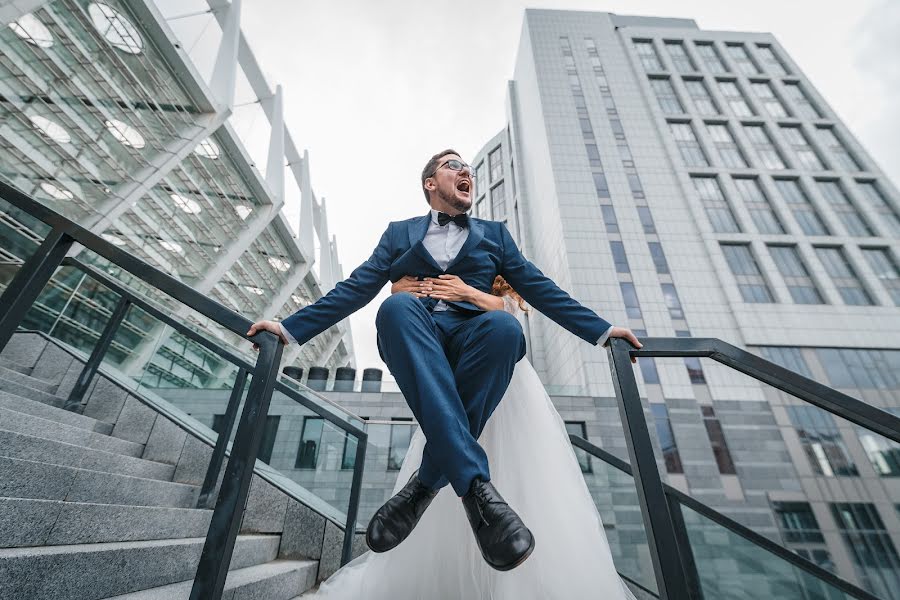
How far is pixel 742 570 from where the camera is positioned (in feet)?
9.00

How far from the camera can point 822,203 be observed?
21.7 meters

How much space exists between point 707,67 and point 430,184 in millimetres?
34930

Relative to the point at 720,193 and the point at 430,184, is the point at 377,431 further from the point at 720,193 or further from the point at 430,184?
the point at 720,193

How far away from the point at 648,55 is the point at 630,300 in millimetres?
20480

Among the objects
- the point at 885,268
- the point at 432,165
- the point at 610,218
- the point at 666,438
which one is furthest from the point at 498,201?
the point at 432,165

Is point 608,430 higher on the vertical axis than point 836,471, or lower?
higher

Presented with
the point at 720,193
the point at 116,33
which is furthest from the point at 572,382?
the point at 116,33

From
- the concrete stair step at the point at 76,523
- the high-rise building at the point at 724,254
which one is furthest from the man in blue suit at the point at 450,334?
the high-rise building at the point at 724,254

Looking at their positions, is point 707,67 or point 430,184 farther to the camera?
point 707,67

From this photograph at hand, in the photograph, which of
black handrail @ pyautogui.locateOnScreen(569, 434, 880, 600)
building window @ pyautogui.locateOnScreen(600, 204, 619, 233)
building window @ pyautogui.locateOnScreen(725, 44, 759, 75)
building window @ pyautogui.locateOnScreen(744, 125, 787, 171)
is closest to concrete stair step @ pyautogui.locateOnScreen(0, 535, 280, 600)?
black handrail @ pyautogui.locateOnScreen(569, 434, 880, 600)

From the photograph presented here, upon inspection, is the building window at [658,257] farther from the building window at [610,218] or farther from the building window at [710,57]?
the building window at [710,57]

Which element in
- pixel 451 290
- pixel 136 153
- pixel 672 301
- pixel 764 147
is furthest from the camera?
pixel 764 147

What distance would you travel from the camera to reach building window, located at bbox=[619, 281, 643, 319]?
19000mm

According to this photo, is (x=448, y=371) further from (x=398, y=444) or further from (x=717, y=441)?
(x=717, y=441)
